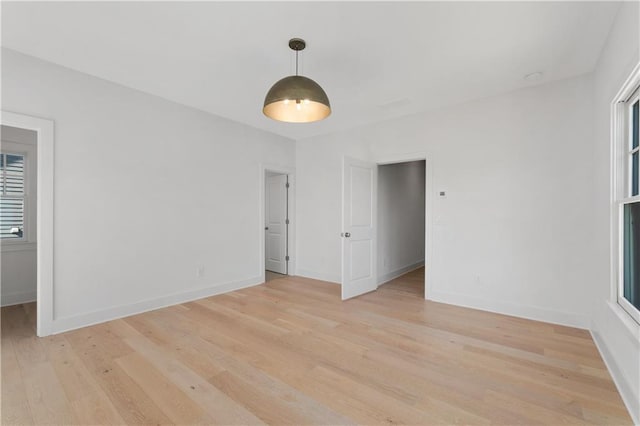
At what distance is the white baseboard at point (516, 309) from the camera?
317cm

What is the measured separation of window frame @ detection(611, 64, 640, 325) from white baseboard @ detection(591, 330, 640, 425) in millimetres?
459

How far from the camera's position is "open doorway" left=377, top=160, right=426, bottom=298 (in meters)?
5.19

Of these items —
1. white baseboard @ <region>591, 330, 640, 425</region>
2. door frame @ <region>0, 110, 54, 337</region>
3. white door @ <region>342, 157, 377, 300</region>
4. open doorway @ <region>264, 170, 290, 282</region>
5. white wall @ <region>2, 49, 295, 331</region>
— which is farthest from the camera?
open doorway @ <region>264, 170, 290, 282</region>

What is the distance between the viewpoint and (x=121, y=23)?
2.36 metres

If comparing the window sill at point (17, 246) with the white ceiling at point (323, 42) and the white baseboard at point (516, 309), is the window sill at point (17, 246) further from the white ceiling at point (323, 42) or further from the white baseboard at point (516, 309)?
the white baseboard at point (516, 309)

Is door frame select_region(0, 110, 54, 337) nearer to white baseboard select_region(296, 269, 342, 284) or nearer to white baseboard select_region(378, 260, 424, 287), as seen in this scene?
white baseboard select_region(296, 269, 342, 284)

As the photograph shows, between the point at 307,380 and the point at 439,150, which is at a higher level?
the point at 439,150

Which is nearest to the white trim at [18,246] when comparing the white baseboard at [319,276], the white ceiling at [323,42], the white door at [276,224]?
the white ceiling at [323,42]

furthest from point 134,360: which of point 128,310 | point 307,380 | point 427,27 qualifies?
point 427,27

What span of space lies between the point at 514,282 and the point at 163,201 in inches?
186

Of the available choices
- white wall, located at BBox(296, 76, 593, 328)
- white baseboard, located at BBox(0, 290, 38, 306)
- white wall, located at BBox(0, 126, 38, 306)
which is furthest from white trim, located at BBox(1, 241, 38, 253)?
white wall, located at BBox(296, 76, 593, 328)

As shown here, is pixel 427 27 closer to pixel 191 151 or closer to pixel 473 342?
pixel 473 342

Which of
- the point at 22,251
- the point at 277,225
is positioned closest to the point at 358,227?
the point at 277,225

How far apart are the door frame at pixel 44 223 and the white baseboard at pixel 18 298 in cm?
160
